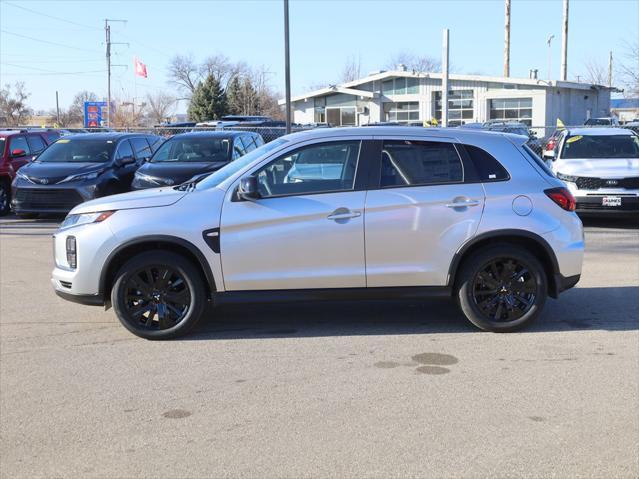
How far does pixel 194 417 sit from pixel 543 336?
131 inches

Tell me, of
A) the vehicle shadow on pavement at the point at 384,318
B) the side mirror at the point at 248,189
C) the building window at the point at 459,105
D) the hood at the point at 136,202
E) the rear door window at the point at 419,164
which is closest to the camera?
the side mirror at the point at 248,189

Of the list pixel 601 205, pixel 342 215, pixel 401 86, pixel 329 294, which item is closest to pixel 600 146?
pixel 601 205

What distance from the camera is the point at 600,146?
1447 centimetres

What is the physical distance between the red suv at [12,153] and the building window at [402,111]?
1403 inches

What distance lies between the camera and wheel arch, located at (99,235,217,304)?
6.31 metres

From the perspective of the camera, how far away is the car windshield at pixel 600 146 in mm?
14219

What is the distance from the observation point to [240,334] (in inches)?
263

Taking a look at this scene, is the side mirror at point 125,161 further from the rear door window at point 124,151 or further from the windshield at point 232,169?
the windshield at point 232,169

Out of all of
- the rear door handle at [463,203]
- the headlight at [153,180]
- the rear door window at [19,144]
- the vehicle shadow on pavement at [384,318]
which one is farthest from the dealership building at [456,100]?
the rear door handle at [463,203]

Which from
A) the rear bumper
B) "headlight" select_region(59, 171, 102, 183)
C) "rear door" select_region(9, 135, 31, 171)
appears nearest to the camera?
the rear bumper

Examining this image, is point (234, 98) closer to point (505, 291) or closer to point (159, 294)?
point (159, 294)

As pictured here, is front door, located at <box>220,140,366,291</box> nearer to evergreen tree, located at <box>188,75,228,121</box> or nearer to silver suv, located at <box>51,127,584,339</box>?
silver suv, located at <box>51,127,584,339</box>

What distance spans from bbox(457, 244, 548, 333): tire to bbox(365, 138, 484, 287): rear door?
24 centimetres

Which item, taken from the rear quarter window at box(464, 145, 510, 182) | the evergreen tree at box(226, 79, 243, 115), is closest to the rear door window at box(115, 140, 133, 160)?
the rear quarter window at box(464, 145, 510, 182)
